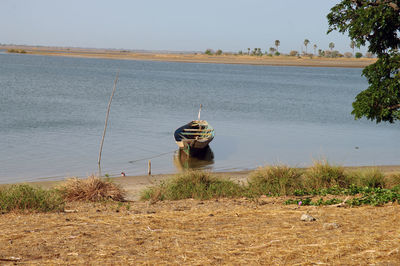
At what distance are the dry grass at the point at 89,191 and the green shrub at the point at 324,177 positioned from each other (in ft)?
15.0

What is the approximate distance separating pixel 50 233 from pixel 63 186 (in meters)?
4.09

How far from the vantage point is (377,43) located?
41.3 ft

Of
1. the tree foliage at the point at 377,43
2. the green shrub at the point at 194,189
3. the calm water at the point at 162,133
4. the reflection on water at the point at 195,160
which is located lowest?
the reflection on water at the point at 195,160

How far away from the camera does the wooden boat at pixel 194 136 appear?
24219mm

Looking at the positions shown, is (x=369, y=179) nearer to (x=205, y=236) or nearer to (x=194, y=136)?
(x=205, y=236)

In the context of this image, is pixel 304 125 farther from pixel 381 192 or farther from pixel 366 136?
pixel 381 192

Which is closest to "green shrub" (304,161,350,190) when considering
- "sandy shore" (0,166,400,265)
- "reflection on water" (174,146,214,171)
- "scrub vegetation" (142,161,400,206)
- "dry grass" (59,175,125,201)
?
"scrub vegetation" (142,161,400,206)

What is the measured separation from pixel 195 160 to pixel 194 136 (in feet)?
10.6

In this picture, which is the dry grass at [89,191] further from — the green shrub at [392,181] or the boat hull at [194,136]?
the boat hull at [194,136]

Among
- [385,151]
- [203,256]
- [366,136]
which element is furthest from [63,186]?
[366,136]

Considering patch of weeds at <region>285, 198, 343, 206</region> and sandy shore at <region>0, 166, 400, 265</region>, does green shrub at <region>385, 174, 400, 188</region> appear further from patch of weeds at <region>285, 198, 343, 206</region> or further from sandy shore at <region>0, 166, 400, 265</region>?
sandy shore at <region>0, 166, 400, 265</region>

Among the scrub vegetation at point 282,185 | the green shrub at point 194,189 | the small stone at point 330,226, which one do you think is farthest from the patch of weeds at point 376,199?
the green shrub at point 194,189

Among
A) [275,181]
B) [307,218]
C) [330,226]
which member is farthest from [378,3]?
[330,226]

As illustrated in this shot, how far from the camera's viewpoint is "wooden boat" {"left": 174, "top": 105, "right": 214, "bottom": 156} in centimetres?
2422
